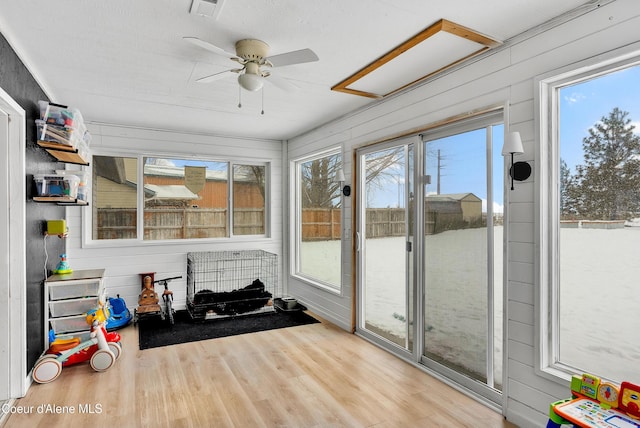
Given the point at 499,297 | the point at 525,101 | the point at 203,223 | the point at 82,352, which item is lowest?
the point at 82,352

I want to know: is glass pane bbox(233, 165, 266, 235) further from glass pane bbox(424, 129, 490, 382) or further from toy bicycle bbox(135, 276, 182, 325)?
glass pane bbox(424, 129, 490, 382)

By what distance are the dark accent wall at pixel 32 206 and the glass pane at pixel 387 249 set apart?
3.11m

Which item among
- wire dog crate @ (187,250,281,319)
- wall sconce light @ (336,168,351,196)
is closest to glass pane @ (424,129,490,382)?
wall sconce light @ (336,168,351,196)

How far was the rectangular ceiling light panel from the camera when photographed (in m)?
2.39

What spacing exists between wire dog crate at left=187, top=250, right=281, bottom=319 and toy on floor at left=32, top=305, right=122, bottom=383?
139cm

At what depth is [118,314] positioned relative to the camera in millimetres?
4434

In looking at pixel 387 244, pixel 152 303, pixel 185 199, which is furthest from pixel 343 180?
pixel 152 303

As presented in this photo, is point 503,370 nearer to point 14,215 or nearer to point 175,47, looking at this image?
point 175,47

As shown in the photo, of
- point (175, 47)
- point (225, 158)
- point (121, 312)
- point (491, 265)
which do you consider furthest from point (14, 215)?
point (491, 265)

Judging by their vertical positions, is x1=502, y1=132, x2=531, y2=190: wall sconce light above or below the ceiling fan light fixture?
below

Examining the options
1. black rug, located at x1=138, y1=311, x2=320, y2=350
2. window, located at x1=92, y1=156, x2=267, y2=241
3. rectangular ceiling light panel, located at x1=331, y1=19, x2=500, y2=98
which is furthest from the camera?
window, located at x1=92, y1=156, x2=267, y2=241

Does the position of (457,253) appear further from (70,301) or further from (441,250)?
(70,301)

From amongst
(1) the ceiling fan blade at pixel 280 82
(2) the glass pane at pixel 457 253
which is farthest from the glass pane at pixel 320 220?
(1) the ceiling fan blade at pixel 280 82

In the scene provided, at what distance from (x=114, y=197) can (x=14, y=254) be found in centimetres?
231
